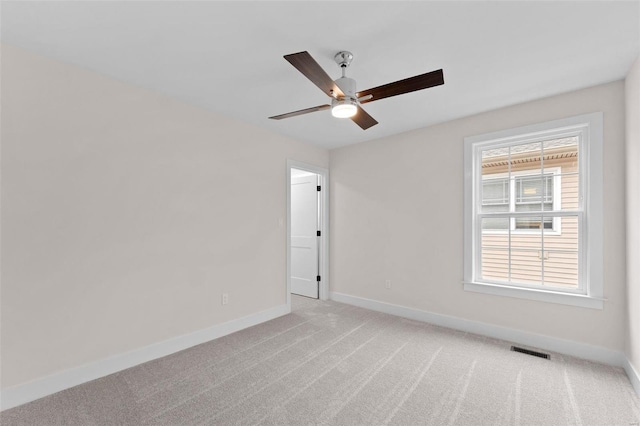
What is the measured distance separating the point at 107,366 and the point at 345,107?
9.66 feet

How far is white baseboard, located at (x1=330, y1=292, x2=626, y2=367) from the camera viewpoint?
261cm

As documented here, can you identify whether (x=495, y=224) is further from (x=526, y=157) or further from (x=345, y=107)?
(x=345, y=107)

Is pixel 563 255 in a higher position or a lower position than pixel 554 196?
lower

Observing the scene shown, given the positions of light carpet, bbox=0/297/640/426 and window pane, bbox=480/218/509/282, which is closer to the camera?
light carpet, bbox=0/297/640/426

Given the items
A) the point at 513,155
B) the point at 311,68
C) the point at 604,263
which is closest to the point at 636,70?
the point at 513,155

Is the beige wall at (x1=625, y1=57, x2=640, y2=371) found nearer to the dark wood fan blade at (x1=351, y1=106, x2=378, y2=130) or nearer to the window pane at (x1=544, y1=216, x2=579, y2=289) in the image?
the window pane at (x1=544, y1=216, x2=579, y2=289)

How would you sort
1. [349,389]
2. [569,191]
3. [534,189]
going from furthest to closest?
[534,189] → [569,191] → [349,389]

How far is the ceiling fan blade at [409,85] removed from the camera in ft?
5.83

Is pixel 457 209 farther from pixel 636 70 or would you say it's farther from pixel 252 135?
pixel 252 135

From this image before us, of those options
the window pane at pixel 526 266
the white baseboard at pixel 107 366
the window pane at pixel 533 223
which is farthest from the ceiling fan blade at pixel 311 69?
the white baseboard at pixel 107 366

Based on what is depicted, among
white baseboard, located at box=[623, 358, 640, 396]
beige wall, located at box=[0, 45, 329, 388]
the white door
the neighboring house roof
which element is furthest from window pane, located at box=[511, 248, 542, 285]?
beige wall, located at box=[0, 45, 329, 388]

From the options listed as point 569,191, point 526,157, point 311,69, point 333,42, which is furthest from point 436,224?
point 311,69

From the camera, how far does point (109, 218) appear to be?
249 centimetres

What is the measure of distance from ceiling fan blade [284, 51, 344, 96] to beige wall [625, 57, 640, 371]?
2.37 meters
